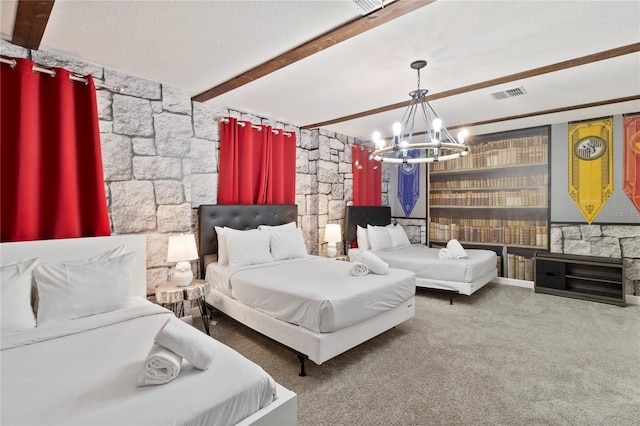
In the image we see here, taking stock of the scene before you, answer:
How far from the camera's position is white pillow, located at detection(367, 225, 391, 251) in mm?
4738

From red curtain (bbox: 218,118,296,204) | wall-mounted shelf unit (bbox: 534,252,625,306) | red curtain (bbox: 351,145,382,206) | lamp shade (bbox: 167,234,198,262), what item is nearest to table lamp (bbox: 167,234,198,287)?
lamp shade (bbox: 167,234,198,262)

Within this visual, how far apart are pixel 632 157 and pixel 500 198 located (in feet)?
5.15

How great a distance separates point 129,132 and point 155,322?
1.83m

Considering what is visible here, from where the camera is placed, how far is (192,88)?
3104mm

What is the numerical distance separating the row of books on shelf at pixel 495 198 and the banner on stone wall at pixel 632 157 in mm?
862

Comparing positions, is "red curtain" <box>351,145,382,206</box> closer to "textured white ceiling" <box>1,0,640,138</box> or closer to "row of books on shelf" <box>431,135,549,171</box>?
"row of books on shelf" <box>431,135,549,171</box>

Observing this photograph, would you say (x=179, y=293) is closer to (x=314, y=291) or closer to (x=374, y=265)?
(x=314, y=291)

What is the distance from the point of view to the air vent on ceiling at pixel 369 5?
1712 mm

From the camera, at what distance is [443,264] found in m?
3.93

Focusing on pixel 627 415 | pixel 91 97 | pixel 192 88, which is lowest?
pixel 627 415

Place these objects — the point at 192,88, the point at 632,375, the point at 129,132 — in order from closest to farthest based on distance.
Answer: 1. the point at 632,375
2. the point at 129,132
3. the point at 192,88

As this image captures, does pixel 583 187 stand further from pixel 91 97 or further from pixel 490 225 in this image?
pixel 91 97

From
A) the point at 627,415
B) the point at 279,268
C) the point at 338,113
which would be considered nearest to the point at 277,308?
the point at 279,268

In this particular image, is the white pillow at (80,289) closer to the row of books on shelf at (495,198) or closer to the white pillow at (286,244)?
the white pillow at (286,244)
